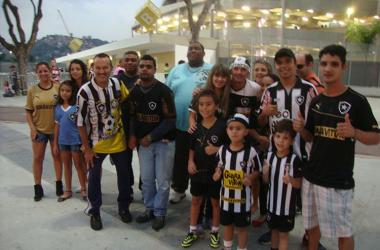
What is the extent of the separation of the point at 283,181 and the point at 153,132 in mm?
1600

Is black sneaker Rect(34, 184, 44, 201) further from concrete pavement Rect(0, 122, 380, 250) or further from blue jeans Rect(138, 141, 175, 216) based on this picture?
blue jeans Rect(138, 141, 175, 216)

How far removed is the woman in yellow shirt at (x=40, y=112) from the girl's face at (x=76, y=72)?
404 mm

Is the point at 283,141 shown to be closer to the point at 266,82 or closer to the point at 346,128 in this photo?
the point at 346,128

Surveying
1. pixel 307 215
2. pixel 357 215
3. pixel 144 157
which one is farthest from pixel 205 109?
pixel 357 215

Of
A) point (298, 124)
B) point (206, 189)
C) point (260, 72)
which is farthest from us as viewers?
point (260, 72)

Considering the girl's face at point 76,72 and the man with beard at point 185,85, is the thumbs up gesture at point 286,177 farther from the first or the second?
the girl's face at point 76,72

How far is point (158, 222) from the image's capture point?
13.2ft

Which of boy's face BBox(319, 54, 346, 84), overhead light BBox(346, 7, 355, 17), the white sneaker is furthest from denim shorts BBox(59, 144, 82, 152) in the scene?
overhead light BBox(346, 7, 355, 17)

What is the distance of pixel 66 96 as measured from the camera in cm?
470

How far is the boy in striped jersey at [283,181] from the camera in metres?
3.12

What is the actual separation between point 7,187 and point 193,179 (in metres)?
3.24

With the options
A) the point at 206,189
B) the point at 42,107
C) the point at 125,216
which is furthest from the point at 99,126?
the point at 206,189

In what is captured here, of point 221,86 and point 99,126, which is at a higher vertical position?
point 221,86

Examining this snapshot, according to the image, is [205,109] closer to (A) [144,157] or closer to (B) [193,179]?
(B) [193,179]
